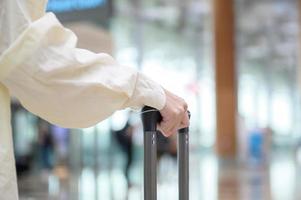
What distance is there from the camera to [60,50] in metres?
1.44

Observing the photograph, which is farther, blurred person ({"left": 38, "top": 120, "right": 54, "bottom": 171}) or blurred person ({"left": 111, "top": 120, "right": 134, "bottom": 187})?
blurred person ({"left": 38, "top": 120, "right": 54, "bottom": 171})

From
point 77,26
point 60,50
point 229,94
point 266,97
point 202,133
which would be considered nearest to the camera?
point 60,50

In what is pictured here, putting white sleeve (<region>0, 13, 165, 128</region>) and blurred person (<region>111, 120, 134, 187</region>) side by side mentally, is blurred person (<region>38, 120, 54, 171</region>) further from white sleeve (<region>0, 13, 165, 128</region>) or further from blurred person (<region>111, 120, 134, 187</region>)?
white sleeve (<region>0, 13, 165, 128</region>)

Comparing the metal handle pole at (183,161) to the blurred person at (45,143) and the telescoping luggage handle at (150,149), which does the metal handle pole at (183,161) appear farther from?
the blurred person at (45,143)

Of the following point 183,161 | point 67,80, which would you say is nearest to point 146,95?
point 67,80

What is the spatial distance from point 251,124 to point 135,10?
13807mm

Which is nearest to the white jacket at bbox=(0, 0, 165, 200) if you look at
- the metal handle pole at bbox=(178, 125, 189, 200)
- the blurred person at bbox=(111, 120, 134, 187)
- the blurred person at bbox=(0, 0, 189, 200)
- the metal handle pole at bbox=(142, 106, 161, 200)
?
the blurred person at bbox=(0, 0, 189, 200)

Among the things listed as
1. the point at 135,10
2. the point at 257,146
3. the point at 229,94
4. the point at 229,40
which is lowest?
the point at 257,146

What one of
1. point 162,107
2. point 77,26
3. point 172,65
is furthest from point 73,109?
point 172,65

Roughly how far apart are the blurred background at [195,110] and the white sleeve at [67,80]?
568 centimetres

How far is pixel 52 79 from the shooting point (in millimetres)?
1417

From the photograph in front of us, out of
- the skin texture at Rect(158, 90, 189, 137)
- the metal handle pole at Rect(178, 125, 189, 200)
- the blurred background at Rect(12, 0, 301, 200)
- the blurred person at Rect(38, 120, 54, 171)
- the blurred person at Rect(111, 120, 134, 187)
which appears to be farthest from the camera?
the blurred person at Rect(38, 120, 54, 171)

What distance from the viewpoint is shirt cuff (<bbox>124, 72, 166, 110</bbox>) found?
150 cm

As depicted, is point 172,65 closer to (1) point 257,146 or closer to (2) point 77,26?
(1) point 257,146
